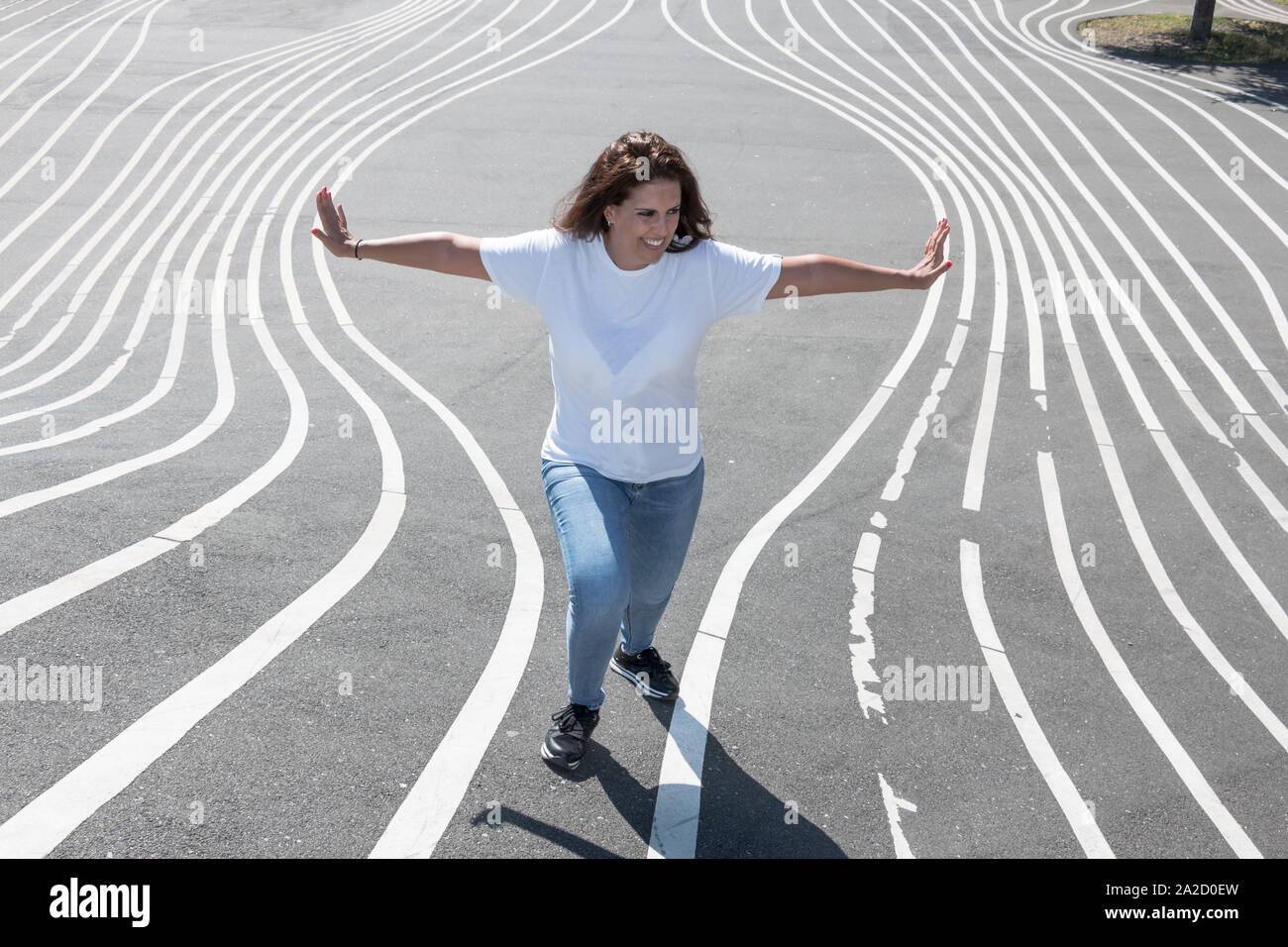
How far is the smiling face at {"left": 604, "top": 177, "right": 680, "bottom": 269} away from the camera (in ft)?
12.8

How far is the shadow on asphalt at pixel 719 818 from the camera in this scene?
3.97 meters

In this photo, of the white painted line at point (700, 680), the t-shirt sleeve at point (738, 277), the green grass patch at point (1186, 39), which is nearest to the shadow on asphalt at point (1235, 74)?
the green grass patch at point (1186, 39)

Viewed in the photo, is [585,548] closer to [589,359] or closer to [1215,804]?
[589,359]

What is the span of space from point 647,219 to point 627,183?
14cm

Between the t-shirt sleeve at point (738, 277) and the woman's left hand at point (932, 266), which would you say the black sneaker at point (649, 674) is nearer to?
the t-shirt sleeve at point (738, 277)

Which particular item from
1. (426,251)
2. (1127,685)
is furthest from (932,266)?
(1127,685)

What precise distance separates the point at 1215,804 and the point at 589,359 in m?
2.98

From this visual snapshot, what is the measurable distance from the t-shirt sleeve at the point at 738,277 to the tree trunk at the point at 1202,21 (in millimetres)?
22575

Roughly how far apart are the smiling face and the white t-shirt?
0.08 metres

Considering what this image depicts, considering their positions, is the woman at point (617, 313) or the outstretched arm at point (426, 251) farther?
the outstretched arm at point (426, 251)

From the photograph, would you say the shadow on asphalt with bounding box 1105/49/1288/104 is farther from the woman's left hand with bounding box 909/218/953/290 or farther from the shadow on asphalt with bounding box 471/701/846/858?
the shadow on asphalt with bounding box 471/701/846/858

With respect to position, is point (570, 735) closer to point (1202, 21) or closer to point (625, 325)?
point (625, 325)
